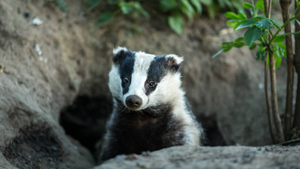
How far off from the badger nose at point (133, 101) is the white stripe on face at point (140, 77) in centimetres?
5

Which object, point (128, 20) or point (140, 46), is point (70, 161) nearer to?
point (140, 46)

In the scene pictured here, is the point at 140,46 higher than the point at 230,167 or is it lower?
higher

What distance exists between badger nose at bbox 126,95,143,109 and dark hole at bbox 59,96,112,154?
2.60 m

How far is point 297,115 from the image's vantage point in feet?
11.8

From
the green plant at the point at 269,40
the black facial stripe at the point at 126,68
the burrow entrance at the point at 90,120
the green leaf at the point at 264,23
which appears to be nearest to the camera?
the green leaf at the point at 264,23

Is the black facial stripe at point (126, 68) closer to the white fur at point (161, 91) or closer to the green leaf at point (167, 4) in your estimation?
the white fur at point (161, 91)

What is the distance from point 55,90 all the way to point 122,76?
1.54 metres

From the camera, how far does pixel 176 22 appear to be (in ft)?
18.1

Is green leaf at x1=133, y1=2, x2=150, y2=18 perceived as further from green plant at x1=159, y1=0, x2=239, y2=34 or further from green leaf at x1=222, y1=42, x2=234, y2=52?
green leaf at x1=222, y1=42, x2=234, y2=52

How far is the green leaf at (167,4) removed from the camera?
17.7ft

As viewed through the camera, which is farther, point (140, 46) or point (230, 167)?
point (140, 46)

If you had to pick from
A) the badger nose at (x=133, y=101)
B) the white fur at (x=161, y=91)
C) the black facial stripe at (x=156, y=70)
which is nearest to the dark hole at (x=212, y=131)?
the white fur at (x=161, y=91)

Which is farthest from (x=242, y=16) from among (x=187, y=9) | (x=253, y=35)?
(x=187, y=9)

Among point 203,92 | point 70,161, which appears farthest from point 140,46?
point 70,161
